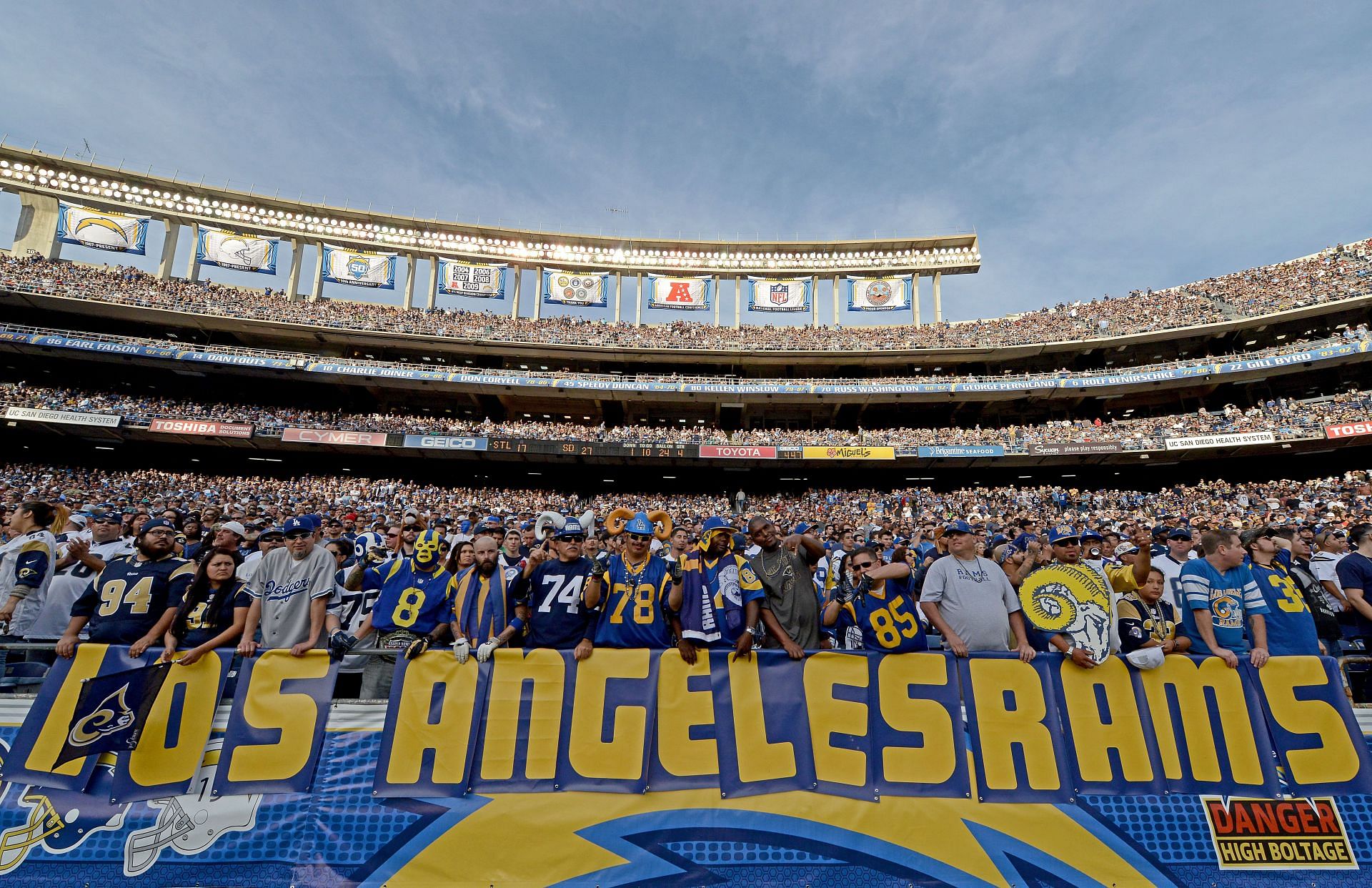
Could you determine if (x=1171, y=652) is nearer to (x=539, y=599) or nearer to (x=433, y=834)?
Answer: (x=539, y=599)

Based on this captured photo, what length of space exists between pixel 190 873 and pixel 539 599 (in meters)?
2.56

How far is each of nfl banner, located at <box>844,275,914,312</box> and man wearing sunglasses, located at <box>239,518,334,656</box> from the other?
117 ft

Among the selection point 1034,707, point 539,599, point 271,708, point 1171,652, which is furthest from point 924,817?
point 271,708

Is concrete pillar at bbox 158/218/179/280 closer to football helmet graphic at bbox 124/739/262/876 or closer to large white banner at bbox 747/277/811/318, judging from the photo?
large white banner at bbox 747/277/811/318

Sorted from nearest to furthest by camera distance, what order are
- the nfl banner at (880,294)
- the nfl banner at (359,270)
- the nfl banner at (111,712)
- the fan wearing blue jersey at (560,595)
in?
1. the nfl banner at (111,712)
2. the fan wearing blue jersey at (560,595)
3. the nfl banner at (359,270)
4. the nfl banner at (880,294)

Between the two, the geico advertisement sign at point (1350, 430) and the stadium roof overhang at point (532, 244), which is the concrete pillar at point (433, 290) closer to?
the stadium roof overhang at point (532, 244)

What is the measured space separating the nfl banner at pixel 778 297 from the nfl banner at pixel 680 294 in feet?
9.44

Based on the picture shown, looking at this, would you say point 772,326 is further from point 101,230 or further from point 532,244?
point 101,230

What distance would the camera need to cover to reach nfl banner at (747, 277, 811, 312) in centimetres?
3638

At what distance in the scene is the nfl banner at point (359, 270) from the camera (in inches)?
1340

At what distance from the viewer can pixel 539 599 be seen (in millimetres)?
4801

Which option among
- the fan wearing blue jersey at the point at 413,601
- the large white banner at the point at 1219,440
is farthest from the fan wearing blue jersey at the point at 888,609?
the large white banner at the point at 1219,440

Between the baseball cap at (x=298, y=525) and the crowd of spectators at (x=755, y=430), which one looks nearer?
the baseball cap at (x=298, y=525)

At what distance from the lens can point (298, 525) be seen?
468 cm
